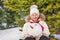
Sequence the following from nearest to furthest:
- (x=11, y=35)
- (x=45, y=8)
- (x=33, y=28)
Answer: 1. (x=33, y=28)
2. (x=45, y=8)
3. (x=11, y=35)

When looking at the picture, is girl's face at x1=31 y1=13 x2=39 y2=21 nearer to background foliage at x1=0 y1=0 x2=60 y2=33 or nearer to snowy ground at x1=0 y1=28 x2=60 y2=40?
background foliage at x1=0 y1=0 x2=60 y2=33

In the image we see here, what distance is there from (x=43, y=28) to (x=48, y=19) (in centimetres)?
95

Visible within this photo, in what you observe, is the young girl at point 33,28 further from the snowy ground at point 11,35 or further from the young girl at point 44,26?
the snowy ground at point 11,35

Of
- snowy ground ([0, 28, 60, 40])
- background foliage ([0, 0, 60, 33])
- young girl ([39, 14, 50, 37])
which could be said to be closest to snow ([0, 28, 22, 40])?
snowy ground ([0, 28, 60, 40])

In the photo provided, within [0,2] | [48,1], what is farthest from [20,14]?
[0,2]

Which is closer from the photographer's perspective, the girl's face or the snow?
the girl's face

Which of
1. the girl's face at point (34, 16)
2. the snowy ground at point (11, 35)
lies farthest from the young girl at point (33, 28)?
the snowy ground at point (11, 35)

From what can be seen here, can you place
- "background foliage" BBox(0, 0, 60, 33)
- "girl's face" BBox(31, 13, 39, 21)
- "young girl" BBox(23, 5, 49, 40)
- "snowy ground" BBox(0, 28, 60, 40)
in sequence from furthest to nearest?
1. "snowy ground" BBox(0, 28, 60, 40)
2. "background foliage" BBox(0, 0, 60, 33)
3. "girl's face" BBox(31, 13, 39, 21)
4. "young girl" BBox(23, 5, 49, 40)

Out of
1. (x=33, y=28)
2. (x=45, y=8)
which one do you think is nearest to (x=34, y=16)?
(x=33, y=28)

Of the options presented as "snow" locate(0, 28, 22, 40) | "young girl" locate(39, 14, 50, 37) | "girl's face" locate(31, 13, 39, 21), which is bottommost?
"snow" locate(0, 28, 22, 40)

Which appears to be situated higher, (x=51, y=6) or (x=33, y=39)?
(x=51, y=6)

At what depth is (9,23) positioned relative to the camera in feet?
17.9

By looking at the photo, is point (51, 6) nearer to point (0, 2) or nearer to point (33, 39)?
point (33, 39)

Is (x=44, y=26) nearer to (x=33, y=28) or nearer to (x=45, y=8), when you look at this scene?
(x=33, y=28)
